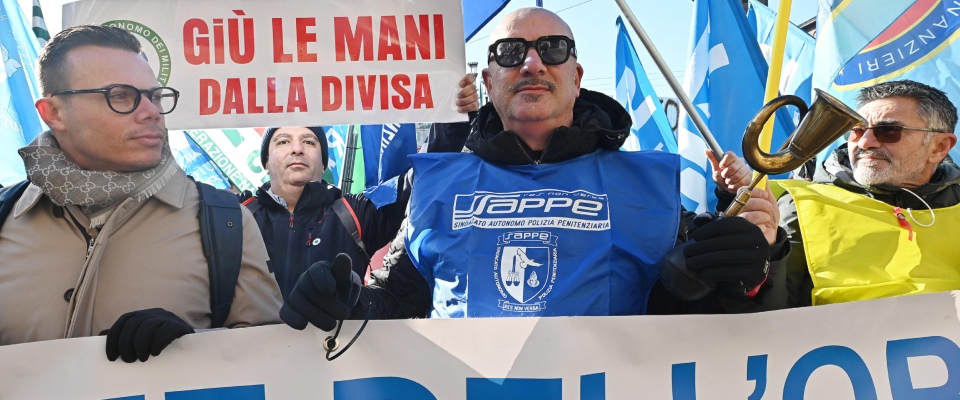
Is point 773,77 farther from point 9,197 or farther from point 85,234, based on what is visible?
point 9,197

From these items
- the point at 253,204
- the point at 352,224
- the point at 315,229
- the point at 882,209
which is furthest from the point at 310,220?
the point at 882,209

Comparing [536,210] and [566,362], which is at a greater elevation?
[536,210]

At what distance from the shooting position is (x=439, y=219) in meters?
2.63

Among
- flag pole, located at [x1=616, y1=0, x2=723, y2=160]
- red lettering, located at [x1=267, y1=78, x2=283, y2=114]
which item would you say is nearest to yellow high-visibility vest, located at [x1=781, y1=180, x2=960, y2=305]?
flag pole, located at [x1=616, y1=0, x2=723, y2=160]

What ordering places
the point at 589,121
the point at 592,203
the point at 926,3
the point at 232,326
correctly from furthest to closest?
the point at 926,3 < the point at 589,121 < the point at 592,203 < the point at 232,326

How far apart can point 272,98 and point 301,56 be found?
0.62 feet

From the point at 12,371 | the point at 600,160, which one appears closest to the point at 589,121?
the point at 600,160

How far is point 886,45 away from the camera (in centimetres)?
411

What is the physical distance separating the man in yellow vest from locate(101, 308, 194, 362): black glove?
6.23 ft

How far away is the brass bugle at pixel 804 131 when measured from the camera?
1824 millimetres

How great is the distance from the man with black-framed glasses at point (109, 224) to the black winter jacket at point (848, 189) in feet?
5.50

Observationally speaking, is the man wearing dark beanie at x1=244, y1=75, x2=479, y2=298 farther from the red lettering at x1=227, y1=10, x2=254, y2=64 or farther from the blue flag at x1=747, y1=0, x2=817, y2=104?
the blue flag at x1=747, y1=0, x2=817, y2=104

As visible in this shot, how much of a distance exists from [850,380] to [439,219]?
1225 millimetres

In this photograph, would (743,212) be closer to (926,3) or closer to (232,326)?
(232,326)
